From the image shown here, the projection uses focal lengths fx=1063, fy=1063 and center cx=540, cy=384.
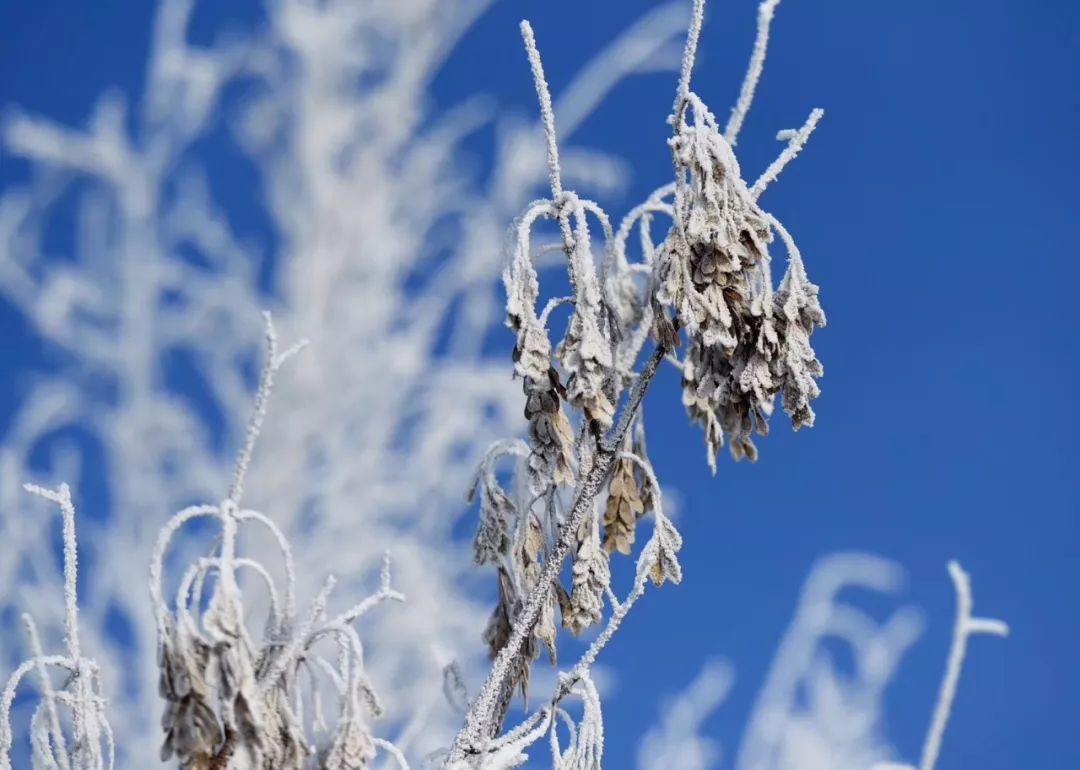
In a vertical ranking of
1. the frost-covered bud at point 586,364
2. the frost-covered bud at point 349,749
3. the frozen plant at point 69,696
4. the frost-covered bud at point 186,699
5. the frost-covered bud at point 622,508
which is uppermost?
the frost-covered bud at point 586,364

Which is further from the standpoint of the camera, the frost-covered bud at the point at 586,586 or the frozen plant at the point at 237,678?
the frost-covered bud at the point at 586,586

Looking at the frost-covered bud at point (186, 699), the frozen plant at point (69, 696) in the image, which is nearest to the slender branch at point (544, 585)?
the frost-covered bud at point (186, 699)

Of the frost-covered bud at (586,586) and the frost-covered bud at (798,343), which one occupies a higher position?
the frost-covered bud at (798,343)

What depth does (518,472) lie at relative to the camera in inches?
36.4

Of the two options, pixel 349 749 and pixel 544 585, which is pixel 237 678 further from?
pixel 544 585

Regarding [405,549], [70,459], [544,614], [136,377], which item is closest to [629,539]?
[544,614]

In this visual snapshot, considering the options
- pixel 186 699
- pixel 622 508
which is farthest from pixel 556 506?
pixel 186 699

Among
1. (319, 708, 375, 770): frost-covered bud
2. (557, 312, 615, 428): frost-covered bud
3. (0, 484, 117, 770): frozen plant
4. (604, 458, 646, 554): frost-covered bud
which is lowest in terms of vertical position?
(319, 708, 375, 770): frost-covered bud

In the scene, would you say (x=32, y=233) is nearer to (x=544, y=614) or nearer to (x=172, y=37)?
(x=172, y=37)

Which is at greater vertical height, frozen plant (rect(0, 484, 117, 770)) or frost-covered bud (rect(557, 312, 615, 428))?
frost-covered bud (rect(557, 312, 615, 428))

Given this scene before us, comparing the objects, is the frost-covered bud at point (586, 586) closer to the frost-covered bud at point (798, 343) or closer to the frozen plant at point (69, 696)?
the frost-covered bud at point (798, 343)

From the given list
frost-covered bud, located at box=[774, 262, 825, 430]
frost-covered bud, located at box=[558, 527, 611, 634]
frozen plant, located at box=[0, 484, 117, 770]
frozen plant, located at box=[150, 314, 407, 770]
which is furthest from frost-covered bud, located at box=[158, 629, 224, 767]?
frost-covered bud, located at box=[774, 262, 825, 430]

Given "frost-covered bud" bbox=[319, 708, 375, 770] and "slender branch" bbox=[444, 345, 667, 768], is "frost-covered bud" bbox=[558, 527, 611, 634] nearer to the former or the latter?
"slender branch" bbox=[444, 345, 667, 768]

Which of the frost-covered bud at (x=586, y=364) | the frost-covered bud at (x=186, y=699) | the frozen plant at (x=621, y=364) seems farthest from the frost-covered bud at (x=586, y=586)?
the frost-covered bud at (x=186, y=699)
